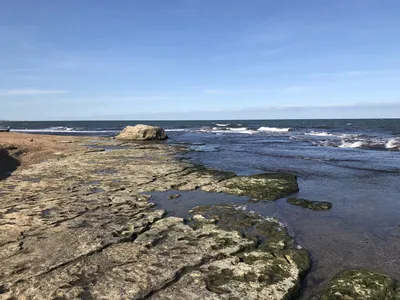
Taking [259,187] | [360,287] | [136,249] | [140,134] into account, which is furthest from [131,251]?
[140,134]

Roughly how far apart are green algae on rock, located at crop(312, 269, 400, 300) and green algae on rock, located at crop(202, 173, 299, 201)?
679 centimetres

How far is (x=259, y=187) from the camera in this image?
15.4 m

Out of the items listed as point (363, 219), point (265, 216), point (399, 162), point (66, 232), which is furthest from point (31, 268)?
point (399, 162)

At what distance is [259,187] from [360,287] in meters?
9.00

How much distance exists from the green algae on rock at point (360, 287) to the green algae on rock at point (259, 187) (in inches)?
267

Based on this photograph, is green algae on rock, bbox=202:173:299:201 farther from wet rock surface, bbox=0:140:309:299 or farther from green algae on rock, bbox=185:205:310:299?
green algae on rock, bbox=185:205:310:299

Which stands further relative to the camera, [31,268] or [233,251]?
[233,251]

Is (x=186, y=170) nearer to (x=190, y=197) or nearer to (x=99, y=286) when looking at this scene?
(x=190, y=197)

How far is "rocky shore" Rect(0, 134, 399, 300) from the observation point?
248 inches

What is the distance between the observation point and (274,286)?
6.46m

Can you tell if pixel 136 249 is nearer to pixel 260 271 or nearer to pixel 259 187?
pixel 260 271

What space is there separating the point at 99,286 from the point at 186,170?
1348cm

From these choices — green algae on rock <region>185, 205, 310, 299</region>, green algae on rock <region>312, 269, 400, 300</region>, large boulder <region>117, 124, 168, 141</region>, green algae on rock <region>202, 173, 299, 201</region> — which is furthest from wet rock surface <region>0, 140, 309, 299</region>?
large boulder <region>117, 124, 168, 141</region>

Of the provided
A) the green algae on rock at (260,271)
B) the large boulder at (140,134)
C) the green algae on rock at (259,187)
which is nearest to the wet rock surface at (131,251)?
the green algae on rock at (260,271)
